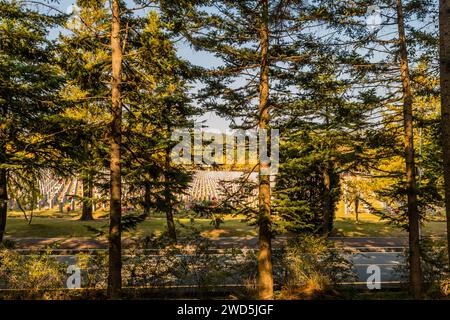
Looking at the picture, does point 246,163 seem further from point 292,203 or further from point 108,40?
point 108,40

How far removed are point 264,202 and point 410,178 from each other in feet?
15.6

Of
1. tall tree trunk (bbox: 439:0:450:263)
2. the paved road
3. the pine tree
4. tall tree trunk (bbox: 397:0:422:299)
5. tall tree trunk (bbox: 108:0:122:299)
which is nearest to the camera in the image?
tall tree trunk (bbox: 439:0:450:263)

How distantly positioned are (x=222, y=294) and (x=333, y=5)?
9.31 meters

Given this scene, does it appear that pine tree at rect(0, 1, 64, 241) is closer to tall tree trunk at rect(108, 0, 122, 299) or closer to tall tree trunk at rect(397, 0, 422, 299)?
tall tree trunk at rect(108, 0, 122, 299)

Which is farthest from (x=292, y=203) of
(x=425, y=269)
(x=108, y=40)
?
(x=108, y=40)

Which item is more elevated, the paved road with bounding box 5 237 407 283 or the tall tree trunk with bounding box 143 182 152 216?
the tall tree trunk with bounding box 143 182 152 216

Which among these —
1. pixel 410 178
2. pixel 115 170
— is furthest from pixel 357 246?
pixel 115 170

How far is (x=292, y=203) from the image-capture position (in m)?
9.09

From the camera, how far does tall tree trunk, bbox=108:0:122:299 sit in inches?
311

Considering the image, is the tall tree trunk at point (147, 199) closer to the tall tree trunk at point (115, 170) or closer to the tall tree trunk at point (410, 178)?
the tall tree trunk at point (115, 170)

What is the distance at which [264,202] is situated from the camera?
8930 mm

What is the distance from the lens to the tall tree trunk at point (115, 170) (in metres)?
7.89

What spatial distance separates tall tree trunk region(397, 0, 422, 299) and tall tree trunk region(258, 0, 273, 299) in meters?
4.41

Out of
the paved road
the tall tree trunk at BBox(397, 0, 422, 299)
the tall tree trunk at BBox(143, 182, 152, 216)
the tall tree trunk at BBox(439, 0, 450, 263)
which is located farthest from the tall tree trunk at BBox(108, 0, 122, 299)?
the tall tree trunk at BBox(397, 0, 422, 299)
